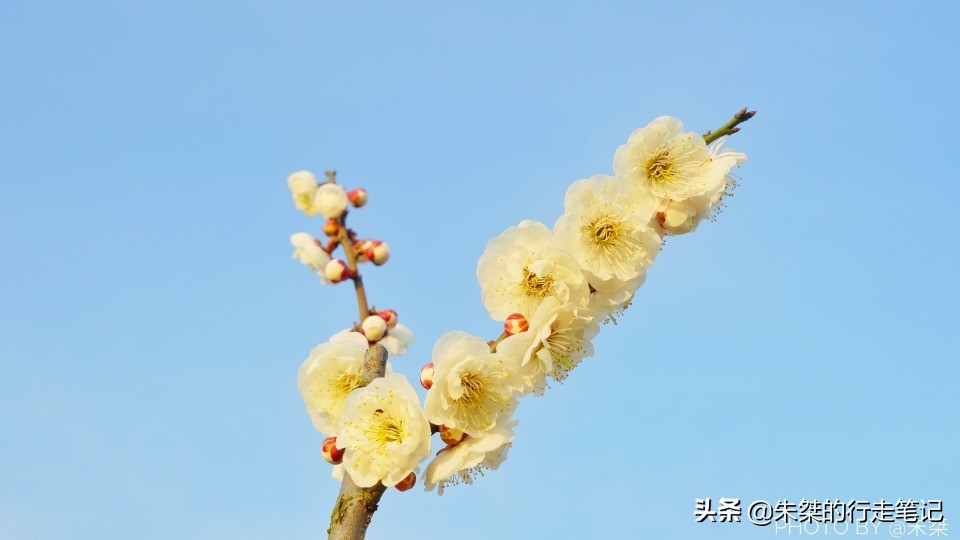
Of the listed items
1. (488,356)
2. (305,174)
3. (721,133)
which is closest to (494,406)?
(488,356)

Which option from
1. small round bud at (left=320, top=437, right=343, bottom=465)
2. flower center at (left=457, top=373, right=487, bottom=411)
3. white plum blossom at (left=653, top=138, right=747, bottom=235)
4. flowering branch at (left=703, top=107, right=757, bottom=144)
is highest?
flowering branch at (left=703, top=107, right=757, bottom=144)

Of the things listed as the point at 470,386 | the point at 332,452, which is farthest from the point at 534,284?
the point at 332,452

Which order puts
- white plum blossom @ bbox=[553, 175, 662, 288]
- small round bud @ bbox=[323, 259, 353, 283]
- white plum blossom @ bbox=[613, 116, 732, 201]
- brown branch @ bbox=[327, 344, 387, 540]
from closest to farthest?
brown branch @ bbox=[327, 344, 387, 540], small round bud @ bbox=[323, 259, 353, 283], white plum blossom @ bbox=[553, 175, 662, 288], white plum blossom @ bbox=[613, 116, 732, 201]

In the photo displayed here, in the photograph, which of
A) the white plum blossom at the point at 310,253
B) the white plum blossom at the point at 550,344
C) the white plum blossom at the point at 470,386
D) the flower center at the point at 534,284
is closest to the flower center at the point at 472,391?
the white plum blossom at the point at 470,386

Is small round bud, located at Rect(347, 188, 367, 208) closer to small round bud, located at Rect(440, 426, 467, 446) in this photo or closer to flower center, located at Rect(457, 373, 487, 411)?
flower center, located at Rect(457, 373, 487, 411)

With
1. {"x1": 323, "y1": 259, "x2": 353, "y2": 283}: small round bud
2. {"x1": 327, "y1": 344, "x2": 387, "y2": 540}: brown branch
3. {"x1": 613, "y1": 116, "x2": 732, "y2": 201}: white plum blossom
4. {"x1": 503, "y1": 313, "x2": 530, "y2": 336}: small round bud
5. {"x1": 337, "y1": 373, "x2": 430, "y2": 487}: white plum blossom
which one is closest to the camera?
{"x1": 327, "y1": 344, "x2": 387, "y2": 540}: brown branch

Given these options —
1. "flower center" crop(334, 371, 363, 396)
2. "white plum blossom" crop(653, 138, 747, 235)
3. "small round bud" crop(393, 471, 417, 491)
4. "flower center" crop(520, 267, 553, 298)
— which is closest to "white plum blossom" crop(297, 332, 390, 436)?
"flower center" crop(334, 371, 363, 396)

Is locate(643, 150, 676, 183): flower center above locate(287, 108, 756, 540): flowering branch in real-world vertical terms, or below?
above
